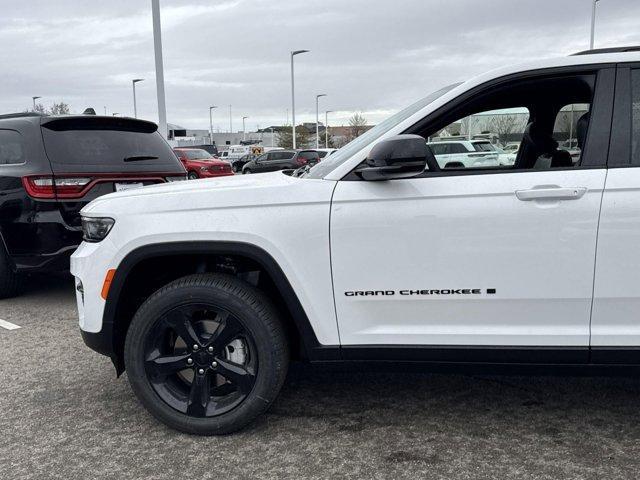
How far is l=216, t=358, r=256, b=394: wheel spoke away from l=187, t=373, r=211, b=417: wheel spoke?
96mm

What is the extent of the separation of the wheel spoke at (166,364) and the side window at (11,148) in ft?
10.4

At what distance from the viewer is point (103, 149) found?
5582 millimetres

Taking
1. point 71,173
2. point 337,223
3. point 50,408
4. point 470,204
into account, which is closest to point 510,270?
point 470,204

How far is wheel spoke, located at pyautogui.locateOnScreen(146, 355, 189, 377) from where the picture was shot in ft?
9.82

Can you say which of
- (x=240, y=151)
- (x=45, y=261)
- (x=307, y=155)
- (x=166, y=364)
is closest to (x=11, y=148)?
(x=45, y=261)

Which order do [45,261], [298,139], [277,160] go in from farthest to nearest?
1. [298,139]
2. [277,160]
3. [45,261]

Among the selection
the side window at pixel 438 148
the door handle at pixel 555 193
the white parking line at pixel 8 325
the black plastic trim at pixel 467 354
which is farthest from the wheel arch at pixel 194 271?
the white parking line at pixel 8 325

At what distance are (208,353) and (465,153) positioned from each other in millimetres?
1638

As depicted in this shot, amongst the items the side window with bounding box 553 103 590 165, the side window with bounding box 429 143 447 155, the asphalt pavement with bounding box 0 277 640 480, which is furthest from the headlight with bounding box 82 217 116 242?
the side window with bounding box 553 103 590 165

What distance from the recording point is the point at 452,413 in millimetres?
3260

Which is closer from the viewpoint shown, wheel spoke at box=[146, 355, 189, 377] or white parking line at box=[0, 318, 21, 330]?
wheel spoke at box=[146, 355, 189, 377]

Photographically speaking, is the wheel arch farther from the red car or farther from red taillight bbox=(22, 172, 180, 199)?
the red car

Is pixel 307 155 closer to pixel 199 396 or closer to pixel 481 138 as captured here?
pixel 481 138

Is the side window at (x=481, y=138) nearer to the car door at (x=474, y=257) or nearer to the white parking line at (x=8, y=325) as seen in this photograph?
the car door at (x=474, y=257)
